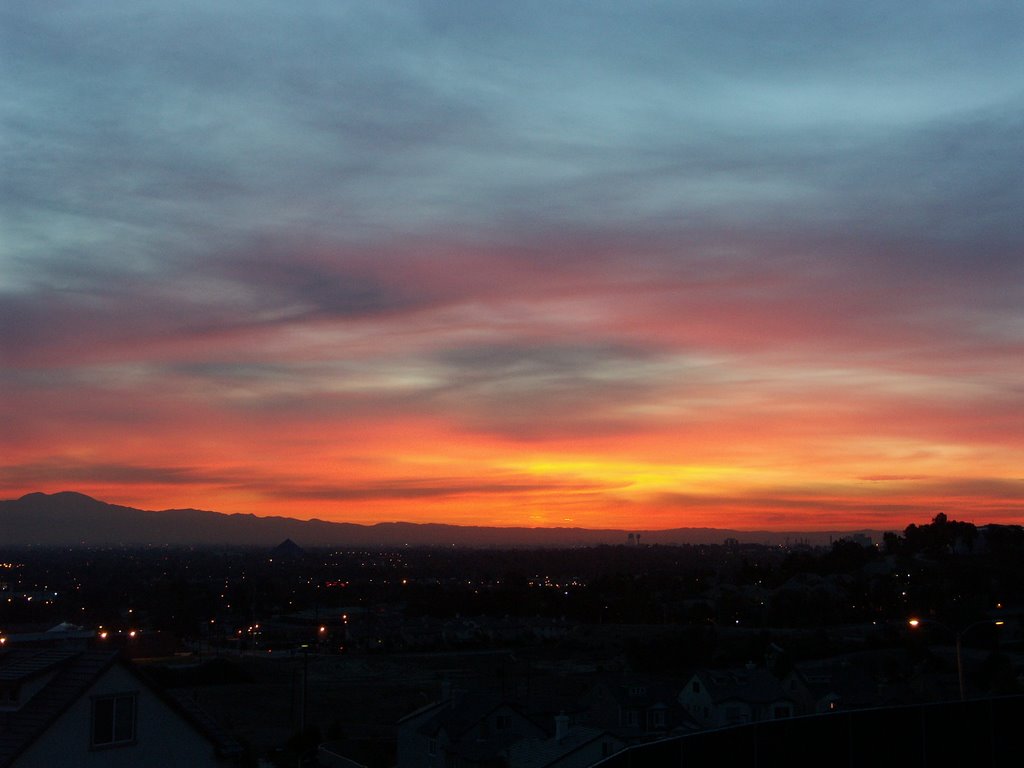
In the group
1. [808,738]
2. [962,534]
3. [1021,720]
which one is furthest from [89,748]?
→ [962,534]

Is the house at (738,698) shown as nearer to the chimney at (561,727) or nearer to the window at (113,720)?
the chimney at (561,727)

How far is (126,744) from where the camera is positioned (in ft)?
52.1

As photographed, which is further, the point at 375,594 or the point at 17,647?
the point at 375,594

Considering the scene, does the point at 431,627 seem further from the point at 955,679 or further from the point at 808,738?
the point at 808,738

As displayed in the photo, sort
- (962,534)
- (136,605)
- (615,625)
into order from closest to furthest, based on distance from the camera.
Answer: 1. (615,625)
2. (962,534)
3. (136,605)

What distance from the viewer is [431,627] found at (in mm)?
125062

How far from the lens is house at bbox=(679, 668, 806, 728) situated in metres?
52.2

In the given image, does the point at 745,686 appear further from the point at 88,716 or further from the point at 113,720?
the point at 88,716

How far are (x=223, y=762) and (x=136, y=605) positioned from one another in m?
138

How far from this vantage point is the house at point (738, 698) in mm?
52219

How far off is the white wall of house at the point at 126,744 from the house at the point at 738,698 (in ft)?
123

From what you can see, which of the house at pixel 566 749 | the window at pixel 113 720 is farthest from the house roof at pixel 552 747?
the window at pixel 113 720

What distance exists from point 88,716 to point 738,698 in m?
41.8

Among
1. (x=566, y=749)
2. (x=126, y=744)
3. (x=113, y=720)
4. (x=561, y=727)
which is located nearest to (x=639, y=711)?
(x=561, y=727)
